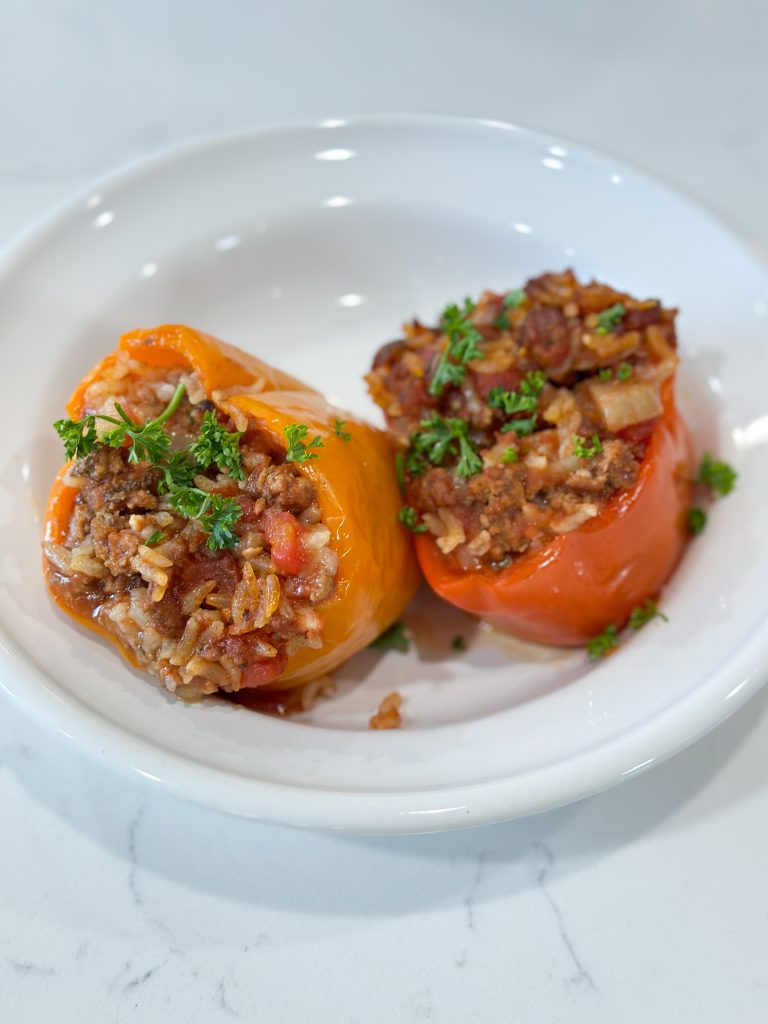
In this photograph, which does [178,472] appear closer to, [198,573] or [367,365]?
[198,573]

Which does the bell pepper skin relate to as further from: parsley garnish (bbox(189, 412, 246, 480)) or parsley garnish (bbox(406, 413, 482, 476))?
parsley garnish (bbox(189, 412, 246, 480))

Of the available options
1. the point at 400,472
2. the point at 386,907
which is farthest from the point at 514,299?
the point at 386,907


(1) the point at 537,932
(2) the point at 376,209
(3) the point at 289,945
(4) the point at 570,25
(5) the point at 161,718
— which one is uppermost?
(4) the point at 570,25

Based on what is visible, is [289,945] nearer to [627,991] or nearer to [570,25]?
[627,991]

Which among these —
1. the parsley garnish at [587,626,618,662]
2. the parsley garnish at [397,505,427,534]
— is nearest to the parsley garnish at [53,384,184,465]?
the parsley garnish at [397,505,427,534]

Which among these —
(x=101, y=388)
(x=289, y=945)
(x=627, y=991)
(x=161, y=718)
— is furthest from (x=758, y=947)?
(x=101, y=388)

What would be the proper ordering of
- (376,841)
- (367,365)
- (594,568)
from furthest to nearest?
(367,365) → (594,568) → (376,841)

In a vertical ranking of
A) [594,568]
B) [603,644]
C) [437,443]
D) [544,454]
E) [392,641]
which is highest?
[544,454]

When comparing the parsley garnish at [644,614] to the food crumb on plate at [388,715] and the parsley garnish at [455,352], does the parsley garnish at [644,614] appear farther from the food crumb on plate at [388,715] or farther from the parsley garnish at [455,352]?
the parsley garnish at [455,352]
